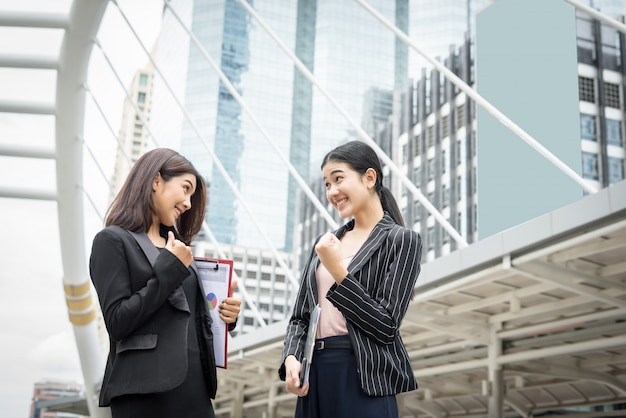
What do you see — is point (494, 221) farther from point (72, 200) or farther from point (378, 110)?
point (378, 110)

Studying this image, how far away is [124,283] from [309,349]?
0.62 meters

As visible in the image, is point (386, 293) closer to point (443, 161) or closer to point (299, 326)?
point (299, 326)

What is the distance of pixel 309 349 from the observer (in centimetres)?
263

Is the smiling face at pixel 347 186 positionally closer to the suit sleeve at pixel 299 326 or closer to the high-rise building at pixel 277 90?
the suit sleeve at pixel 299 326

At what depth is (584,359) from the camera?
1407 cm

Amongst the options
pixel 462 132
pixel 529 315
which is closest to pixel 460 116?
→ pixel 462 132

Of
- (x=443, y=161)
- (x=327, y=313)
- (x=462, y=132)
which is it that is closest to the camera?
(x=327, y=313)

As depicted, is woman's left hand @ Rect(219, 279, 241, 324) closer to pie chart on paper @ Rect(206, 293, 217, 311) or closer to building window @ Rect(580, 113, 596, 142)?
pie chart on paper @ Rect(206, 293, 217, 311)

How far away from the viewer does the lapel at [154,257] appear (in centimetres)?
263

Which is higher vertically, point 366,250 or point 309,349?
point 366,250

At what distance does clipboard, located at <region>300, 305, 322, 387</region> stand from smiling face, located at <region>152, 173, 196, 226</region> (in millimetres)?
601

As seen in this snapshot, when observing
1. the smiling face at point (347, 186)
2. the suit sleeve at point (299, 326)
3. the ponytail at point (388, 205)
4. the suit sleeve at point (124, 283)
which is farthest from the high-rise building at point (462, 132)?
the suit sleeve at point (124, 283)

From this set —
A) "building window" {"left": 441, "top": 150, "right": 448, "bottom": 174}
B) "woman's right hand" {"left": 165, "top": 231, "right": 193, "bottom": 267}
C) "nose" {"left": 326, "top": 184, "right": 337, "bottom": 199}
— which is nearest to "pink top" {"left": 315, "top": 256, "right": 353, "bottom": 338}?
"nose" {"left": 326, "top": 184, "right": 337, "bottom": 199}

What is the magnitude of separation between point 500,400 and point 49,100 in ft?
Answer: 28.9
